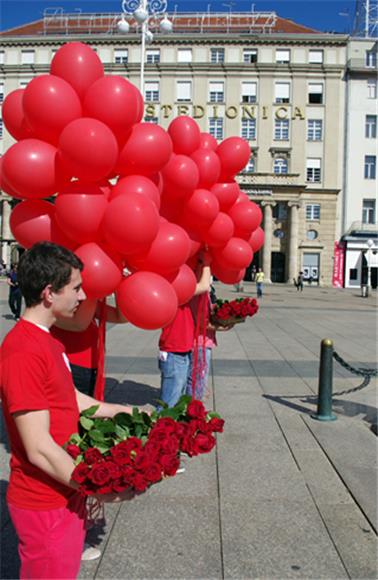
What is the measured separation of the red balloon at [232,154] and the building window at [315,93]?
51.9 m

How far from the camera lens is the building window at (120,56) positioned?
53.6 meters

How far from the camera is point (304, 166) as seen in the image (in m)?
53.4

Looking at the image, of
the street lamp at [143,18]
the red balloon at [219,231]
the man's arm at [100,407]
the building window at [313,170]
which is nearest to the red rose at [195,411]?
the man's arm at [100,407]

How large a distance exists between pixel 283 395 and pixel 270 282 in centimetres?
4444

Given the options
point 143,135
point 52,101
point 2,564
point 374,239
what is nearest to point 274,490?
point 2,564

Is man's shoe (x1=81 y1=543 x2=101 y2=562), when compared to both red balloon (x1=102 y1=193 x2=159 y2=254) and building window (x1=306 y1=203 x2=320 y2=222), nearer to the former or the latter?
red balloon (x1=102 y1=193 x2=159 y2=254)

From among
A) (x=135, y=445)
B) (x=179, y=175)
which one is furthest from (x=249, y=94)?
(x=135, y=445)

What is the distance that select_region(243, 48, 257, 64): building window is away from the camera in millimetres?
53438

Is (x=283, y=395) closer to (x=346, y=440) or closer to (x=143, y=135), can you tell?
(x=346, y=440)

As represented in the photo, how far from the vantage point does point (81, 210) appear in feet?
11.9

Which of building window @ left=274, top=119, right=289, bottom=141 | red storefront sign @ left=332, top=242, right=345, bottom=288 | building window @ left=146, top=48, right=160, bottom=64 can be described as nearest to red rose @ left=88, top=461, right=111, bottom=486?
red storefront sign @ left=332, top=242, right=345, bottom=288

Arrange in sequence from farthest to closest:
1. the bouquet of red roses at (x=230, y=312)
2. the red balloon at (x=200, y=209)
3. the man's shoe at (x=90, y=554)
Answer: the bouquet of red roses at (x=230, y=312) < the red balloon at (x=200, y=209) < the man's shoe at (x=90, y=554)

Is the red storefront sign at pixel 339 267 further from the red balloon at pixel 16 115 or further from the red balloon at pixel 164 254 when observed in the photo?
the red balloon at pixel 16 115

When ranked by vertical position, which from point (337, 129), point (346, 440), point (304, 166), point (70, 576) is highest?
point (337, 129)
